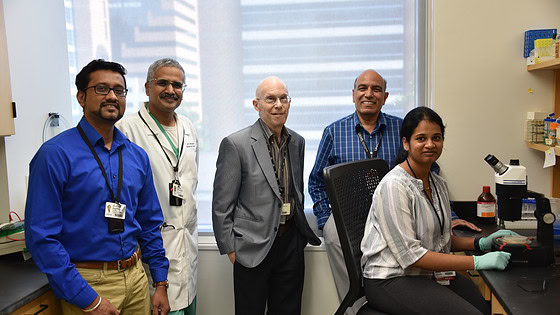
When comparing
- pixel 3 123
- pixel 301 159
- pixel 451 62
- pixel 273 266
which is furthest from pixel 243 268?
pixel 451 62

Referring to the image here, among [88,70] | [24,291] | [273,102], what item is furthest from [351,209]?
[24,291]

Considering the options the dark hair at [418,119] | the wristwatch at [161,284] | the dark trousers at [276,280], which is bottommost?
the dark trousers at [276,280]

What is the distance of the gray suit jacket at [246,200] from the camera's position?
7.71 ft

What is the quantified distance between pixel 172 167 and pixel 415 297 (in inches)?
51.4

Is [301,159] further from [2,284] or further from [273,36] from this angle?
[2,284]

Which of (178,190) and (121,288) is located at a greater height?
A: (178,190)

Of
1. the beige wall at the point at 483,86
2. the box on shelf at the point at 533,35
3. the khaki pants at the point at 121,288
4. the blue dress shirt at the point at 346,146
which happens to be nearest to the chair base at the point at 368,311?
the blue dress shirt at the point at 346,146

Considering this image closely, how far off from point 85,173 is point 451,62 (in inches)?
83.8

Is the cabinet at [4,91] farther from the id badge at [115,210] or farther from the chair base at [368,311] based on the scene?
the chair base at [368,311]

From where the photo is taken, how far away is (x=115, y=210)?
1.82 meters

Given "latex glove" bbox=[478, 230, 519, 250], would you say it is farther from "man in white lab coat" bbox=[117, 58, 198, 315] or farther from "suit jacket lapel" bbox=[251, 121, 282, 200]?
"man in white lab coat" bbox=[117, 58, 198, 315]

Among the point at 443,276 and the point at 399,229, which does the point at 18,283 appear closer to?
the point at 399,229

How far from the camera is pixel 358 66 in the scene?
9.60 ft

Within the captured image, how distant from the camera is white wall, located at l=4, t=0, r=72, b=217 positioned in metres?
2.48
